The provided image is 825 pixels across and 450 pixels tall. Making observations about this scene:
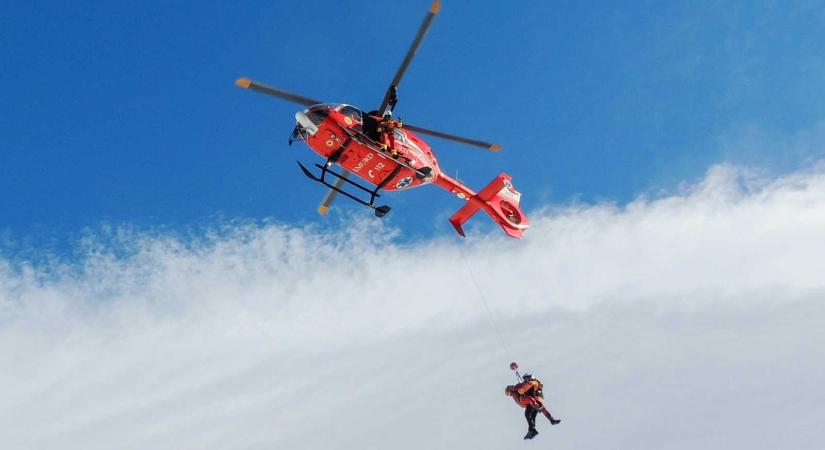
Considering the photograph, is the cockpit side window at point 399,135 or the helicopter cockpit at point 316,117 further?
the cockpit side window at point 399,135

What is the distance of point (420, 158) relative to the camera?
95.4 feet

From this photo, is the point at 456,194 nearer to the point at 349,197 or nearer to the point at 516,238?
the point at 516,238

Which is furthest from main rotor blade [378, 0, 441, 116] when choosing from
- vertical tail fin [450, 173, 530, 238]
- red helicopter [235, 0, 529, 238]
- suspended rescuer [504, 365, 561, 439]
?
suspended rescuer [504, 365, 561, 439]

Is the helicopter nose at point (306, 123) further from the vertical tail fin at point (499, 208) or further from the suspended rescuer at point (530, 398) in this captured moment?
the suspended rescuer at point (530, 398)

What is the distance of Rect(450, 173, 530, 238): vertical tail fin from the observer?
33812 millimetres

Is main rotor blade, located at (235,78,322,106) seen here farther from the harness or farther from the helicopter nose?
the harness

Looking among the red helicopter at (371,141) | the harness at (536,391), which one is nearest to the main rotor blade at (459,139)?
the red helicopter at (371,141)

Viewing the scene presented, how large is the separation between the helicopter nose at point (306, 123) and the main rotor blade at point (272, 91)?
44cm

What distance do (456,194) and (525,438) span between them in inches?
474

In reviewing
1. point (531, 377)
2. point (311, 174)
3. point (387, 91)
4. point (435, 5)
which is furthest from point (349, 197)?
point (531, 377)

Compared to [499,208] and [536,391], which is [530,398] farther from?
[499,208]

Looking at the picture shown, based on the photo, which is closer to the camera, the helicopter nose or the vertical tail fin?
the helicopter nose

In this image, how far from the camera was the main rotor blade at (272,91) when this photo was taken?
76.0 ft

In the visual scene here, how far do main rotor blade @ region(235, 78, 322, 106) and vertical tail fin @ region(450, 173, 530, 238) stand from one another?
11.2 meters
